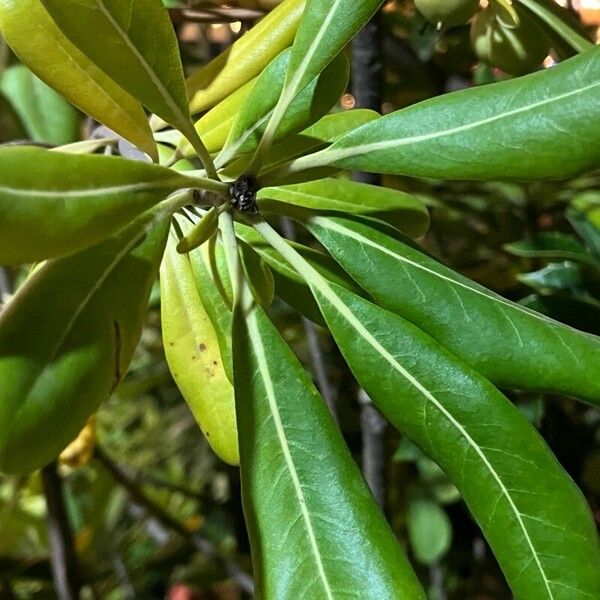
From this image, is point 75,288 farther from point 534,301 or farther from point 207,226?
point 534,301

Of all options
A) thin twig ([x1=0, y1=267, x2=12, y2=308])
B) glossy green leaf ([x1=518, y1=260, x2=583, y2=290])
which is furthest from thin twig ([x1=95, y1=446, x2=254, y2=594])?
glossy green leaf ([x1=518, y1=260, x2=583, y2=290])

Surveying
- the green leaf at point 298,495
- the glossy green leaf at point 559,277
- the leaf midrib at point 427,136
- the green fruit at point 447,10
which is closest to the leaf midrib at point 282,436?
the green leaf at point 298,495

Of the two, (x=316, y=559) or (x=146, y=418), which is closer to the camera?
(x=316, y=559)

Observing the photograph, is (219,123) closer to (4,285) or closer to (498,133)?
(498,133)

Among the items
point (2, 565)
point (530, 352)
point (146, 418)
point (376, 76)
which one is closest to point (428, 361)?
point (530, 352)

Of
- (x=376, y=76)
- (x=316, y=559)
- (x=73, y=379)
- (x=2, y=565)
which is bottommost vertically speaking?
(x=316, y=559)

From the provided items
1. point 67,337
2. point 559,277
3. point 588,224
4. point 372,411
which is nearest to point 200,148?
point 67,337

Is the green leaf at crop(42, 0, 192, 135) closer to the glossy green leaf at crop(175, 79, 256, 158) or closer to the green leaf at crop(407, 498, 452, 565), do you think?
the glossy green leaf at crop(175, 79, 256, 158)
